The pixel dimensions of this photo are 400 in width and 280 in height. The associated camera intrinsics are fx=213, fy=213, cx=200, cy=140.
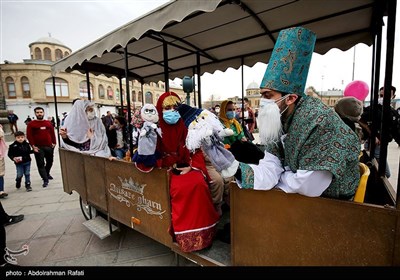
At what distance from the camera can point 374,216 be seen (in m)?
1.13

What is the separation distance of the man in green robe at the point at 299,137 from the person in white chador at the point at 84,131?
10.0 feet

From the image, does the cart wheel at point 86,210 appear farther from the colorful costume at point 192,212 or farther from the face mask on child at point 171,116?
the face mask on child at point 171,116

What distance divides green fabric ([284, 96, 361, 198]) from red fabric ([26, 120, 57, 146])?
641 centimetres

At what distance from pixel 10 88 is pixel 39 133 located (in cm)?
3492

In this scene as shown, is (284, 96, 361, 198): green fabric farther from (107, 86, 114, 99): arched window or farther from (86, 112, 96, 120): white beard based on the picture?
(107, 86, 114, 99): arched window

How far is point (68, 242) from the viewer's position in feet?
10.5

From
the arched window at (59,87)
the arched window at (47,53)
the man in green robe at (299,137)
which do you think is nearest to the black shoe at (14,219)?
the man in green robe at (299,137)

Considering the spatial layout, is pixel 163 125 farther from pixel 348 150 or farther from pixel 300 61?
pixel 348 150

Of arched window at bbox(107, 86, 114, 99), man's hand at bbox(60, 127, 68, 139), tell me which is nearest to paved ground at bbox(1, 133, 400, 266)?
man's hand at bbox(60, 127, 68, 139)

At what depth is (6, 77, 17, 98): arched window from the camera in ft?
101

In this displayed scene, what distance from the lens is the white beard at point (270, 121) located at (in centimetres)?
136
